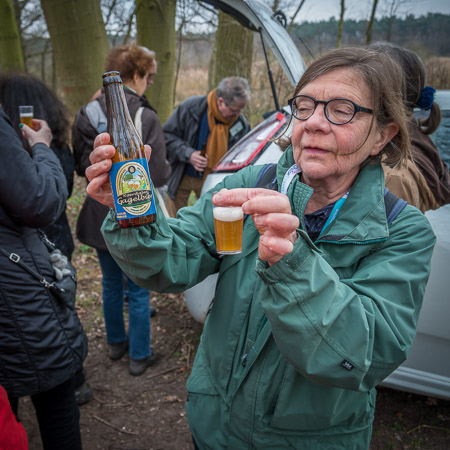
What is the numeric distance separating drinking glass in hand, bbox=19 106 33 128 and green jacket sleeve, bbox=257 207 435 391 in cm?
200

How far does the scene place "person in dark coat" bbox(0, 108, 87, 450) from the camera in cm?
171

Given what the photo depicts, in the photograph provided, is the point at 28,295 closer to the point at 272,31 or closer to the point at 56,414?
the point at 56,414

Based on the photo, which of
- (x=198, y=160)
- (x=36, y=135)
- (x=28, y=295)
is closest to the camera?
(x=28, y=295)

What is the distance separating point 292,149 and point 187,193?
3.33m

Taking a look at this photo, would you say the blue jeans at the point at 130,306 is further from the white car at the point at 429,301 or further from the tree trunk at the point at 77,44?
the tree trunk at the point at 77,44

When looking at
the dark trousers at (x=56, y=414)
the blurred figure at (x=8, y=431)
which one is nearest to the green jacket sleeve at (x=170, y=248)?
the blurred figure at (x=8, y=431)

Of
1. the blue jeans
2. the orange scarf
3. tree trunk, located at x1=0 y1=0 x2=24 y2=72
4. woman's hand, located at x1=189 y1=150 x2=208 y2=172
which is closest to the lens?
the blue jeans

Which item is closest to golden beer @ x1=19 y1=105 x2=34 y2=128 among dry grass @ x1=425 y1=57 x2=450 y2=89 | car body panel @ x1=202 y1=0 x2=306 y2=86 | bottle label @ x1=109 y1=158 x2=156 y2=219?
bottle label @ x1=109 y1=158 x2=156 y2=219

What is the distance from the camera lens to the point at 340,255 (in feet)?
4.08

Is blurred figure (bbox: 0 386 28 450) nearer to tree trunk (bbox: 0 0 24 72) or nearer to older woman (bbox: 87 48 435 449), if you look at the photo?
older woman (bbox: 87 48 435 449)

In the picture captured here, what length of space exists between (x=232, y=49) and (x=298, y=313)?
294 inches

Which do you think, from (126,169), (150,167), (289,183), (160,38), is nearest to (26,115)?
(150,167)

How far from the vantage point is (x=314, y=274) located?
98 centimetres

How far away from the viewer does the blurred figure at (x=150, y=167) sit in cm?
294
